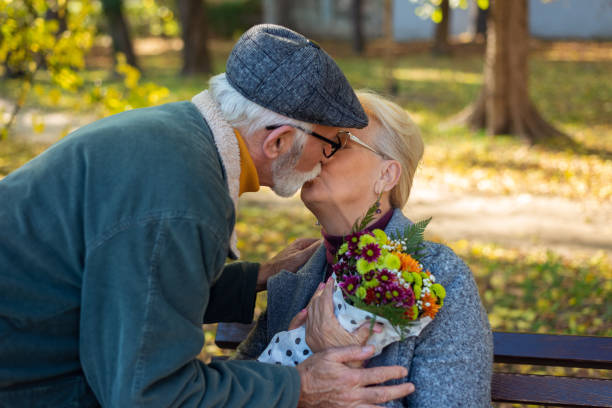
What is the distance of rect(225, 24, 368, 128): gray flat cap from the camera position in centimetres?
199

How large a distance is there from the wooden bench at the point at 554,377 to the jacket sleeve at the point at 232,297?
1094 mm

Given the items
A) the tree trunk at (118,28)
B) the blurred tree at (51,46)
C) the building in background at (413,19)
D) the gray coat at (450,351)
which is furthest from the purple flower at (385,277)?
the building in background at (413,19)

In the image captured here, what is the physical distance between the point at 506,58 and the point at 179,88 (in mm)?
9600

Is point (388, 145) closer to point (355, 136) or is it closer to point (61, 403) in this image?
point (355, 136)

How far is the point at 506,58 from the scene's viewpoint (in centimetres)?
998

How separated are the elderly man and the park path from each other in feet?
15.2

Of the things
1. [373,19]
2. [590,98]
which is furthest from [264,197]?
[373,19]

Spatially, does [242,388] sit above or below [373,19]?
above

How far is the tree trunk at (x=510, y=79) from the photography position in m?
9.78

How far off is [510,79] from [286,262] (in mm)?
8259

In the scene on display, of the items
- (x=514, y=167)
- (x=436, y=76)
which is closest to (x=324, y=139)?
(x=514, y=167)

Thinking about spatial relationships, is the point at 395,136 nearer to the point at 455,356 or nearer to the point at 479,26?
the point at 455,356

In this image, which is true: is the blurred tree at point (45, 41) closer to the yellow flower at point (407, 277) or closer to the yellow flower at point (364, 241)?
the yellow flower at point (364, 241)

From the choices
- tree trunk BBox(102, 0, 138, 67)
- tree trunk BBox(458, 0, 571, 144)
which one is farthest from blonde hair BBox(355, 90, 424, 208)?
tree trunk BBox(102, 0, 138, 67)
